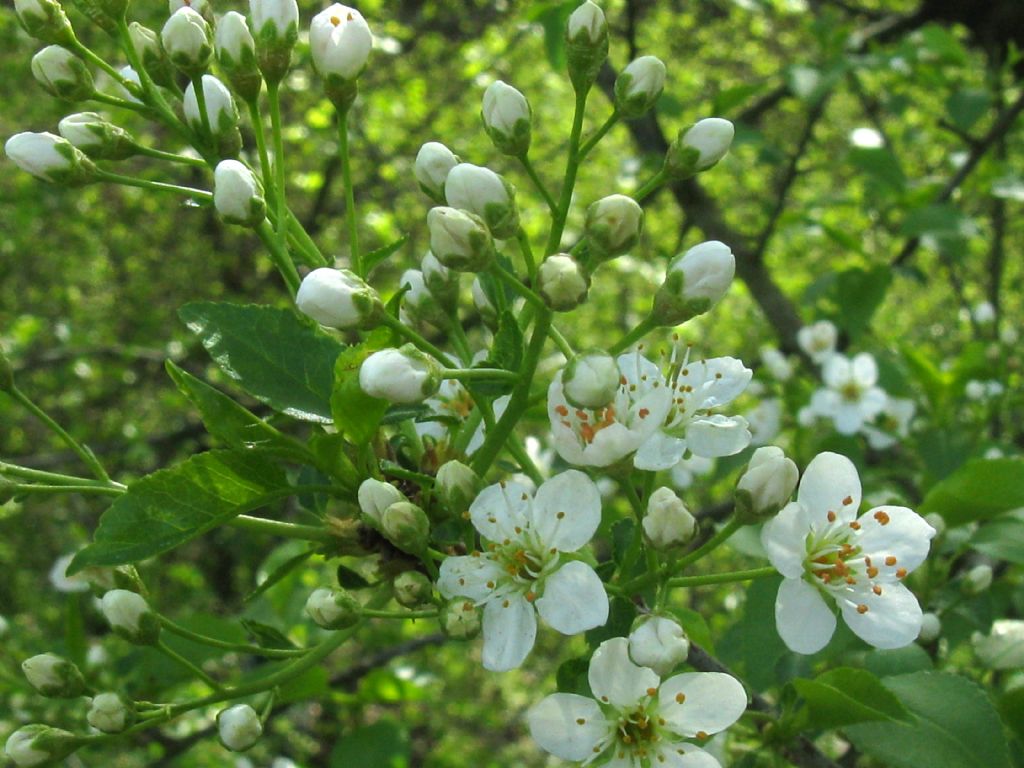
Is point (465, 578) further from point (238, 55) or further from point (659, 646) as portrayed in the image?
point (238, 55)

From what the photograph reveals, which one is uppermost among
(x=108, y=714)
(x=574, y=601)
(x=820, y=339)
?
(x=574, y=601)

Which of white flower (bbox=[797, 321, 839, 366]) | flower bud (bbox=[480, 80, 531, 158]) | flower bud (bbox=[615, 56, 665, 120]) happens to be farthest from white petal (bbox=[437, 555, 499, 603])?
white flower (bbox=[797, 321, 839, 366])

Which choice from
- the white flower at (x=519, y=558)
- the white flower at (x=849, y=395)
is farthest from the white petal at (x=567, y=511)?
the white flower at (x=849, y=395)

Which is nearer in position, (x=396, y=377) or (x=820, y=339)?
(x=396, y=377)

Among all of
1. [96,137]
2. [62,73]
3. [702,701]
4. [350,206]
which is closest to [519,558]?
[702,701]

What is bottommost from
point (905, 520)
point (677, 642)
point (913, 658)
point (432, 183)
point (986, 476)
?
point (913, 658)

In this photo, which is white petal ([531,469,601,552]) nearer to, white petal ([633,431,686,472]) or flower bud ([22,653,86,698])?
white petal ([633,431,686,472])

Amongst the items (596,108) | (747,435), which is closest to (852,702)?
(747,435)

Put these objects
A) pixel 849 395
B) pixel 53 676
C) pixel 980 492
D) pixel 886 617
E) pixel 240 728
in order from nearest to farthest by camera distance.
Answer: pixel 886 617, pixel 240 728, pixel 53 676, pixel 980 492, pixel 849 395

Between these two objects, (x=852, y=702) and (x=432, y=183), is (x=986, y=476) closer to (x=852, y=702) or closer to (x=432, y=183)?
(x=852, y=702)
